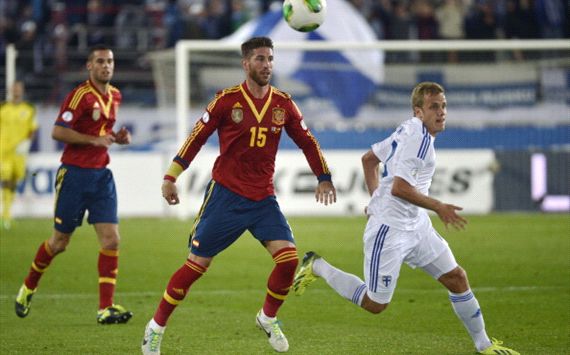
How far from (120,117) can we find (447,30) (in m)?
8.05

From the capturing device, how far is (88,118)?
973 cm

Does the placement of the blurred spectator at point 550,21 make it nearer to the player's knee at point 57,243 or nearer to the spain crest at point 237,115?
the player's knee at point 57,243

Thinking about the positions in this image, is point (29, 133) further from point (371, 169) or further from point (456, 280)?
point (456, 280)

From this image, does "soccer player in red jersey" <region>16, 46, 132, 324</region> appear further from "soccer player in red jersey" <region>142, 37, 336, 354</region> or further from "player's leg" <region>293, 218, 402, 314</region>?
"player's leg" <region>293, 218, 402, 314</region>

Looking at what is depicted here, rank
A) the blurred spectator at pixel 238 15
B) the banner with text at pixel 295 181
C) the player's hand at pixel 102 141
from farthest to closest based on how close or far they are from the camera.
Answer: the blurred spectator at pixel 238 15, the banner with text at pixel 295 181, the player's hand at pixel 102 141

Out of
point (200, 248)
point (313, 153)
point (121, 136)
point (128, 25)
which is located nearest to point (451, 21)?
point (128, 25)

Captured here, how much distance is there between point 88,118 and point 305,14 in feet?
7.56

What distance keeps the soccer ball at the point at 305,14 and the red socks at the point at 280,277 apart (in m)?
3.03

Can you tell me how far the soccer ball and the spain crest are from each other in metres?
2.58

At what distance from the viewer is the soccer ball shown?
33.9ft

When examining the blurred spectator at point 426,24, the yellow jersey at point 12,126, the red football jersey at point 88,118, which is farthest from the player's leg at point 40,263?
the blurred spectator at point 426,24

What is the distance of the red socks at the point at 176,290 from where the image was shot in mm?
7809

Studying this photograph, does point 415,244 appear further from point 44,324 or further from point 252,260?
point 252,260

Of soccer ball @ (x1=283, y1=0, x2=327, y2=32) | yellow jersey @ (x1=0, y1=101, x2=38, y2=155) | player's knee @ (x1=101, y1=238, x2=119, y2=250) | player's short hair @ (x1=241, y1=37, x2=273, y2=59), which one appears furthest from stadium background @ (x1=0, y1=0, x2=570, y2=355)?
soccer ball @ (x1=283, y1=0, x2=327, y2=32)
